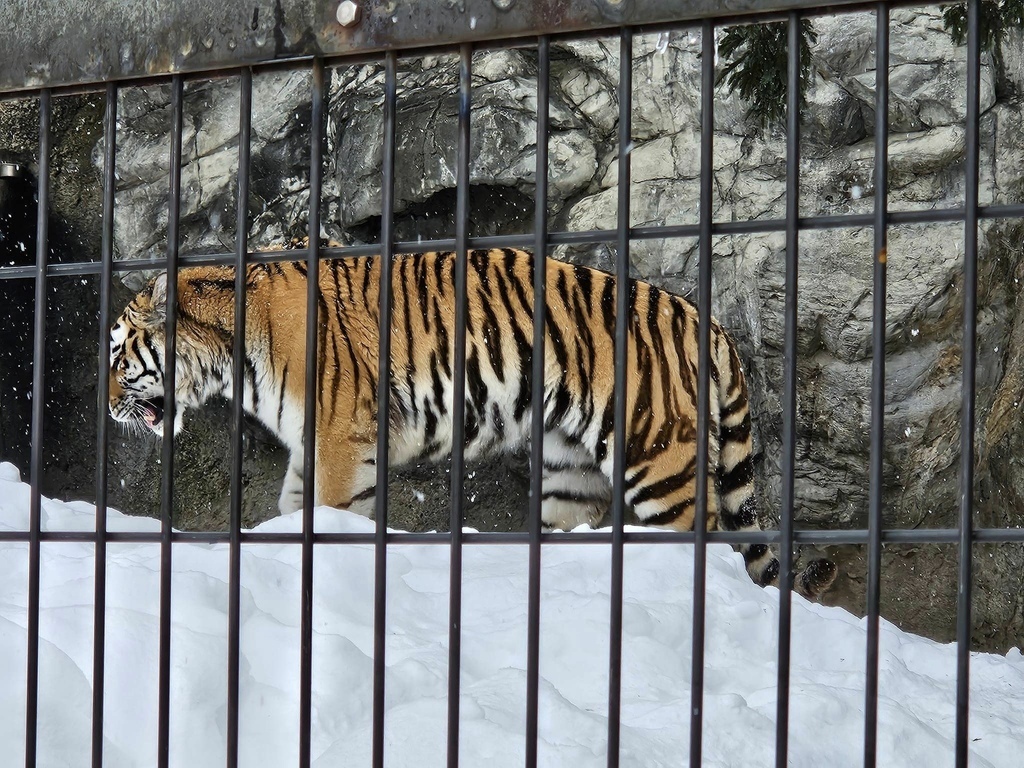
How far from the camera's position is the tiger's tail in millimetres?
5926

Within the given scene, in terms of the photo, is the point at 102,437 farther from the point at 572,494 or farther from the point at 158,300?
the point at 572,494

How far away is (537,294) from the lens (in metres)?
1.96

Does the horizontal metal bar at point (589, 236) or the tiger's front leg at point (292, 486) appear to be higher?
the horizontal metal bar at point (589, 236)

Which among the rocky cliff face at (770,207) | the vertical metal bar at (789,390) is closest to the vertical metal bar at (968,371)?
the vertical metal bar at (789,390)

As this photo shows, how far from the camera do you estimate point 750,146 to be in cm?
702

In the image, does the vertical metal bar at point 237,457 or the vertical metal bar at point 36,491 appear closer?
the vertical metal bar at point 237,457

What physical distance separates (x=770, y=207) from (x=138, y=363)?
362cm

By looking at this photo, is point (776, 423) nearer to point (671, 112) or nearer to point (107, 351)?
point (671, 112)

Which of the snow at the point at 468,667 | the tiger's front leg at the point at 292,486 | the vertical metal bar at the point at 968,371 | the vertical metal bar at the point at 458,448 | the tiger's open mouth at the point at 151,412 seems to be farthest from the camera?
the tiger's open mouth at the point at 151,412

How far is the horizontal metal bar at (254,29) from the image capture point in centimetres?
182

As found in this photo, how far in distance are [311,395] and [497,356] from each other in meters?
4.42

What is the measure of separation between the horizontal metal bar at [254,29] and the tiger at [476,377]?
3782 millimetres

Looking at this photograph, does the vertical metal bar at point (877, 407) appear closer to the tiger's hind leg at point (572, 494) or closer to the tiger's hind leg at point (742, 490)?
the tiger's hind leg at point (742, 490)

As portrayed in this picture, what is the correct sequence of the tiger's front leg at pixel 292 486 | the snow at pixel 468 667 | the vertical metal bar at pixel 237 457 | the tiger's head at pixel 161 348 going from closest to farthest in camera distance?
the vertical metal bar at pixel 237 457, the snow at pixel 468 667, the tiger's front leg at pixel 292 486, the tiger's head at pixel 161 348
